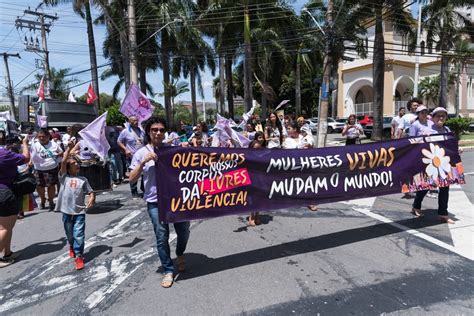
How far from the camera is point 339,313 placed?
3223 mm

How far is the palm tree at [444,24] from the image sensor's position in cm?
2891

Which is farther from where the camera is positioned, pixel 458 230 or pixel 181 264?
pixel 458 230

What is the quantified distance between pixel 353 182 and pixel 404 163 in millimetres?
930

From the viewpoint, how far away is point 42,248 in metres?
5.35

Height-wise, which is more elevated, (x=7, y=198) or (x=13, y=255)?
(x=7, y=198)

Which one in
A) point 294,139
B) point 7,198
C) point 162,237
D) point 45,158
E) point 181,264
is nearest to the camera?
point 162,237

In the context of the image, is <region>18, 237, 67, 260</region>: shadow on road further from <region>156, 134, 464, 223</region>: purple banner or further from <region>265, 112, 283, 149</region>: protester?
<region>265, 112, 283, 149</region>: protester

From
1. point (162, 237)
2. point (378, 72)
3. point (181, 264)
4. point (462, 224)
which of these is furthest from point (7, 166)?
point (378, 72)

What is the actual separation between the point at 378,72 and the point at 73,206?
20726 mm

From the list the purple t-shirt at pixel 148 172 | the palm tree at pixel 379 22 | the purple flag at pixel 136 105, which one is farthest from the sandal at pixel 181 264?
the palm tree at pixel 379 22

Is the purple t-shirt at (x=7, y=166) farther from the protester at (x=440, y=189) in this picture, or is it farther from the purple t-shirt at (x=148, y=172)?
the protester at (x=440, y=189)

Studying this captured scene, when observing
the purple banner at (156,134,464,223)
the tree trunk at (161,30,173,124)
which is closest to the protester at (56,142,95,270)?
the purple banner at (156,134,464,223)

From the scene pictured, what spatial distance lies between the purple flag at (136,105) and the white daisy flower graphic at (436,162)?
18.1 ft

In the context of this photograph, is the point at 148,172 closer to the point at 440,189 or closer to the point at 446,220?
the point at 440,189
